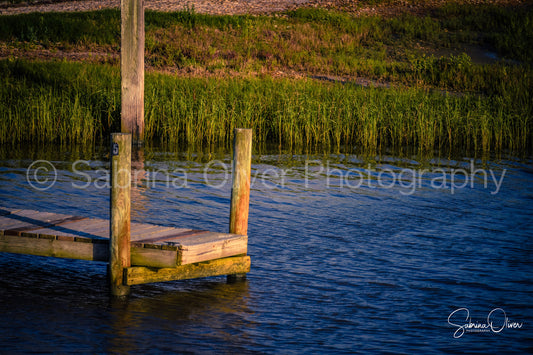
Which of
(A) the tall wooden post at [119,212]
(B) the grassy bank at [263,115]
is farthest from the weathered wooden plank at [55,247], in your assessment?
(B) the grassy bank at [263,115]

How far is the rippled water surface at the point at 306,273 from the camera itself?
6.26 metres

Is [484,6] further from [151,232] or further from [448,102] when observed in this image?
[151,232]

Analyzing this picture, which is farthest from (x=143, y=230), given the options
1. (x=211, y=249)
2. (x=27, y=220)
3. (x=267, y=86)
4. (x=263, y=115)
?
(x=267, y=86)

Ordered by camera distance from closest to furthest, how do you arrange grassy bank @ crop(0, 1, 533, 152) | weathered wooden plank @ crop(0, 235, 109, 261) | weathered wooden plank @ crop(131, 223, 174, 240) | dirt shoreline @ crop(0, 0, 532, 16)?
weathered wooden plank @ crop(0, 235, 109, 261)
weathered wooden plank @ crop(131, 223, 174, 240)
grassy bank @ crop(0, 1, 533, 152)
dirt shoreline @ crop(0, 0, 532, 16)

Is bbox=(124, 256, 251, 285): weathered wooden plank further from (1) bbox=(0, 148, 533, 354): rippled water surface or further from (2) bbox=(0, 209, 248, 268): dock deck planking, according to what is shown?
(1) bbox=(0, 148, 533, 354): rippled water surface

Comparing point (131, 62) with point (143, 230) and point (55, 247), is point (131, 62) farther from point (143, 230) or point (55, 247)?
point (55, 247)

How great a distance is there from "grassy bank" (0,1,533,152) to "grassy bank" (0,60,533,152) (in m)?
0.04

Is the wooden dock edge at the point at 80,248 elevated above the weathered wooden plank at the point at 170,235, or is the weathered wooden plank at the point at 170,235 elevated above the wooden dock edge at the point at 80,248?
the weathered wooden plank at the point at 170,235

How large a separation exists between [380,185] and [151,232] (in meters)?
6.30

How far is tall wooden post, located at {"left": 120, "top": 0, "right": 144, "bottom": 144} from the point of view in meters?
13.9

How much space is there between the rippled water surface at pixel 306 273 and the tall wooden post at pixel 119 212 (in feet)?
1.14

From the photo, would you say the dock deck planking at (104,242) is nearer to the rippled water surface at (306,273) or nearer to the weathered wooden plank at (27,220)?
the weathered wooden plank at (27,220)

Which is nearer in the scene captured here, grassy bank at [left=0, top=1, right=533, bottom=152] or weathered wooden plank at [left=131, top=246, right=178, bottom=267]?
weathered wooden plank at [left=131, top=246, right=178, bottom=267]
